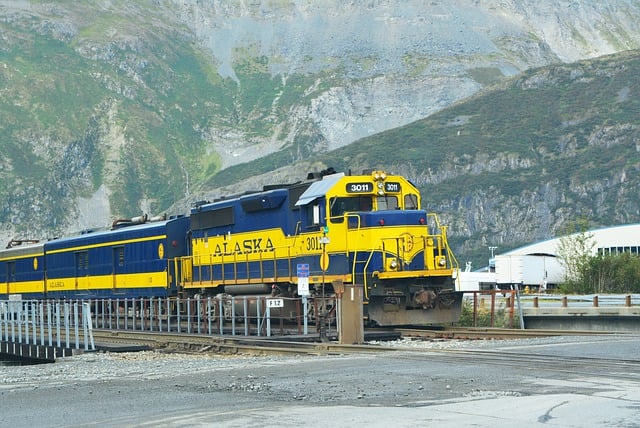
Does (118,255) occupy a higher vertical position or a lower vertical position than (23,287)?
higher

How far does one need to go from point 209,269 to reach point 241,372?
1805cm

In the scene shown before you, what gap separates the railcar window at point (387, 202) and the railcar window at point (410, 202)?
0.39 meters

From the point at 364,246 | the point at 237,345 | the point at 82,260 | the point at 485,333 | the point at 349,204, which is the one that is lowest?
the point at 485,333

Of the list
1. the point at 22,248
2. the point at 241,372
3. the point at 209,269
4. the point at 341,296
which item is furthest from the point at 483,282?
the point at 241,372

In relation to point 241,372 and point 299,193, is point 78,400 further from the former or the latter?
Answer: point 299,193

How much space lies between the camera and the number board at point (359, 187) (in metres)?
31.6

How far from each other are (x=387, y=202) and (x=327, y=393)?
1669 centimetres

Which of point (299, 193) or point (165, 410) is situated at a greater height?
point (299, 193)

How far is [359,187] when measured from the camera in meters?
31.8

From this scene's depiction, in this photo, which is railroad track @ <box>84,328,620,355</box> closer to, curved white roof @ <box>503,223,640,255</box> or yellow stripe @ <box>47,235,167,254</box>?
yellow stripe @ <box>47,235,167,254</box>

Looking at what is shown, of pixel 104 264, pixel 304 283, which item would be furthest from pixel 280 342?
pixel 104 264

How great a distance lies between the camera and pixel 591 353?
21484 millimetres

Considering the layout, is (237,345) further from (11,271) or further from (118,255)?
→ (11,271)

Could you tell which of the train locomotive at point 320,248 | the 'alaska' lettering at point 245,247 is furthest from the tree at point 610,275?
the 'alaska' lettering at point 245,247
